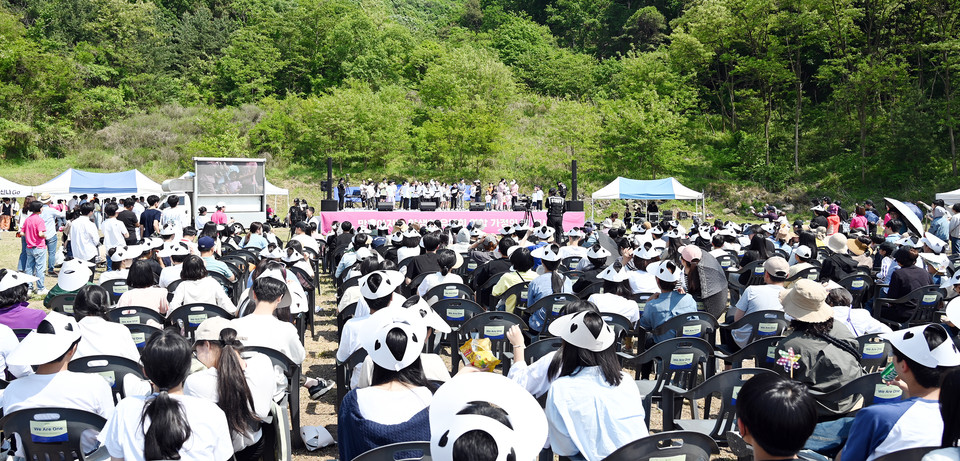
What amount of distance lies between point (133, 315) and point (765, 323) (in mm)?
4990

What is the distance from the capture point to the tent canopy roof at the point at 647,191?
2239 cm

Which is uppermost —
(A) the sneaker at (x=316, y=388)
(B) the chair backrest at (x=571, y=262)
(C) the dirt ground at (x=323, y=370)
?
(B) the chair backrest at (x=571, y=262)

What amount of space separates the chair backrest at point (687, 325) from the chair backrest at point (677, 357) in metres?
0.57

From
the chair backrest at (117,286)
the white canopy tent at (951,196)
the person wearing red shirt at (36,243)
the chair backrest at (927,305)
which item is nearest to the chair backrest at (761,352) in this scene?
the chair backrest at (927,305)

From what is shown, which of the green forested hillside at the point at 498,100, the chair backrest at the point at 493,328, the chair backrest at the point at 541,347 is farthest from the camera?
the green forested hillside at the point at 498,100

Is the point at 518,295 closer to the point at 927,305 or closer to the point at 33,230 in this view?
the point at 927,305

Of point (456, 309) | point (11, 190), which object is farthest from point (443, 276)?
point (11, 190)

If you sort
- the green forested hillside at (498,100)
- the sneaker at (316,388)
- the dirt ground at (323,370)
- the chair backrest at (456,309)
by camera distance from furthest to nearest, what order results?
the green forested hillside at (498,100) < the chair backrest at (456,309) < the sneaker at (316,388) < the dirt ground at (323,370)

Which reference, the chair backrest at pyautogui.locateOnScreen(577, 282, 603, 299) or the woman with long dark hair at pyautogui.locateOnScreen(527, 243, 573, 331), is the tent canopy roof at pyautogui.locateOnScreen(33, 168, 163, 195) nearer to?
the chair backrest at pyautogui.locateOnScreen(577, 282, 603, 299)

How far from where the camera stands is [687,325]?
5.07m

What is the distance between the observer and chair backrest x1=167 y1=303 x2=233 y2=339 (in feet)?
17.1

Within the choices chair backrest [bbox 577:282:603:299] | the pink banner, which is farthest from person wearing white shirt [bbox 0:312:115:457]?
the pink banner

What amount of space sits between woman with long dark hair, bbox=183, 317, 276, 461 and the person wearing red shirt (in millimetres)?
8887

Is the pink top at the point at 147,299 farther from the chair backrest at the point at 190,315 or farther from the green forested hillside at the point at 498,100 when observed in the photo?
the green forested hillside at the point at 498,100
